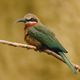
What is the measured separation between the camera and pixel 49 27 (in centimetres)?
431

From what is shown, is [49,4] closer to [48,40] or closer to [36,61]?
[36,61]

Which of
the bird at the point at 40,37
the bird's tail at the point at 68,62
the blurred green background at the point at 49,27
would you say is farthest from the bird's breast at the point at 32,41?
the blurred green background at the point at 49,27

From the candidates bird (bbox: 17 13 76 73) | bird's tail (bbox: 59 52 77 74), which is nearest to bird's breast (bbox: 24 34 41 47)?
bird (bbox: 17 13 76 73)

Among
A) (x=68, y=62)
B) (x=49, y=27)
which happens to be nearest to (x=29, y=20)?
(x=68, y=62)

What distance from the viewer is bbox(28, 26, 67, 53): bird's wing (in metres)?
1.70

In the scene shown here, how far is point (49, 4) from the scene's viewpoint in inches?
178

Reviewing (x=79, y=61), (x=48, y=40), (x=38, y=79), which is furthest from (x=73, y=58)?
(x=48, y=40)

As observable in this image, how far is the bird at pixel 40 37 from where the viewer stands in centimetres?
170

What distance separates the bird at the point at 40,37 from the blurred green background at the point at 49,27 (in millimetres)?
2380

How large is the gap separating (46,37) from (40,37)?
5 cm

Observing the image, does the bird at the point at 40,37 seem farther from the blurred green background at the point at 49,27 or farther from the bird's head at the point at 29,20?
the blurred green background at the point at 49,27

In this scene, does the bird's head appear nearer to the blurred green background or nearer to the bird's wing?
the bird's wing

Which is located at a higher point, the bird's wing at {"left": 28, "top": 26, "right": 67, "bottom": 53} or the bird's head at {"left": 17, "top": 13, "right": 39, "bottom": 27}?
the bird's head at {"left": 17, "top": 13, "right": 39, "bottom": 27}

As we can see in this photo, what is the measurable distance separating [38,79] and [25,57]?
242 millimetres
